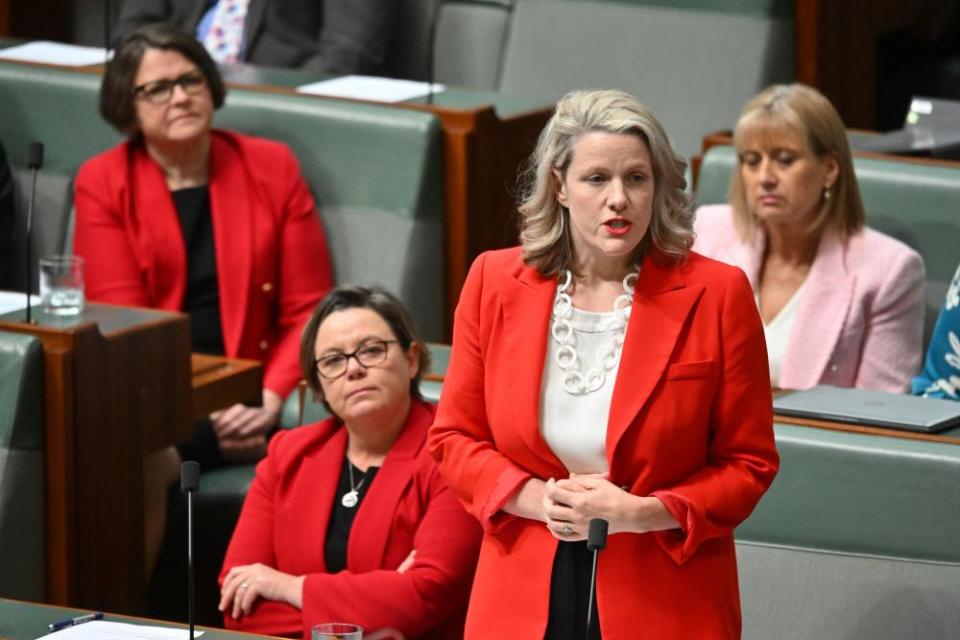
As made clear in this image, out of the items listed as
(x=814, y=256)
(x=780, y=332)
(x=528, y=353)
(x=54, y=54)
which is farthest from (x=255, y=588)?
(x=54, y=54)

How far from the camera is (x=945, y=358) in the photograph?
2.58 meters

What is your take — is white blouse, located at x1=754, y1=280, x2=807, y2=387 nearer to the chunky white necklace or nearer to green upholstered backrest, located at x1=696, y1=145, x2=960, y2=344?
green upholstered backrest, located at x1=696, y1=145, x2=960, y2=344

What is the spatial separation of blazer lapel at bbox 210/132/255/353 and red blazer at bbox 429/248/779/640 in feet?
4.62

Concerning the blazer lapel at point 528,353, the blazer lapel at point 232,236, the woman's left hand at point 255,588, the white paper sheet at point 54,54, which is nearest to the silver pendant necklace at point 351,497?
the woman's left hand at point 255,588

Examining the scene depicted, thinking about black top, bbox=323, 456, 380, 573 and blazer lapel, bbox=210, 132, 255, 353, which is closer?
black top, bbox=323, 456, 380, 573

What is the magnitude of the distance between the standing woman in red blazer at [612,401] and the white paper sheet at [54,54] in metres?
2.08

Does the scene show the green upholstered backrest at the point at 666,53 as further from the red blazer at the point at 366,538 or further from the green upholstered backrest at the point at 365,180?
the red blazer at the point at 366,538

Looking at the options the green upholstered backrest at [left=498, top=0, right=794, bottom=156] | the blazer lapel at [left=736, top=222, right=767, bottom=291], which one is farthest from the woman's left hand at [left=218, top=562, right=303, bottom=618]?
the green upholstered backrest at [left=498, top=0, right=794, bottom=156]

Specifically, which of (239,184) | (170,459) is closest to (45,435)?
(170,459)

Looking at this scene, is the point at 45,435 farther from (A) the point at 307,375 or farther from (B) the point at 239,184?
(B) the point at 239,184

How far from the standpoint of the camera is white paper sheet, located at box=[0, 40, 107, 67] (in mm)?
3713

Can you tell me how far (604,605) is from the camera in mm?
1797

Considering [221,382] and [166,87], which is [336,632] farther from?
[166,87]

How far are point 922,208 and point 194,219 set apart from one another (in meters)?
1.29
